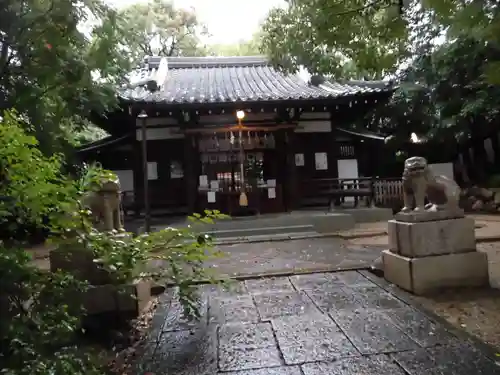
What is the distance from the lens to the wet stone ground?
9.98ft

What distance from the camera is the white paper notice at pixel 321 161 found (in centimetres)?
1455

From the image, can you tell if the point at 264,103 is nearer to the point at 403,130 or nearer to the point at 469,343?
the point at 403,130

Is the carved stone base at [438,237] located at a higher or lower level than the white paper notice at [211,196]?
lower

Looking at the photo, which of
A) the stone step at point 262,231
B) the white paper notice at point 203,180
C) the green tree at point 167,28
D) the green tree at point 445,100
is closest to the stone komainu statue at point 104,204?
the stone step at point 262,231

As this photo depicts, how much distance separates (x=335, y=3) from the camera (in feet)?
10.2

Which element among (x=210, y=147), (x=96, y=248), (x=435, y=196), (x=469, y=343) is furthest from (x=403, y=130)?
(x=96, y=248)

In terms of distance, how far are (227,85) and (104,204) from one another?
11.5 m

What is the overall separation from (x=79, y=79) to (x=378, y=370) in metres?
8.09

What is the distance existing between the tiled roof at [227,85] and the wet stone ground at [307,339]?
8931 mm

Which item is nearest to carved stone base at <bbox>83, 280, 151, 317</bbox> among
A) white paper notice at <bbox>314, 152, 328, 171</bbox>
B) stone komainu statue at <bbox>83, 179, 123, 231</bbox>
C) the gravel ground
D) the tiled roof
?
stone komainu statue at <bbox>83, 179, 123, 231</bbox>

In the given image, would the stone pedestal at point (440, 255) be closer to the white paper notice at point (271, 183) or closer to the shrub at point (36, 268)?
the shrub at point (36, 268)

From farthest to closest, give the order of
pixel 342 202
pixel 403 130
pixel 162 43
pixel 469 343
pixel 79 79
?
pixel 162 43 < pixel 403 130 < pixel 342 202 < pixel 79 79 < pixel 469 343

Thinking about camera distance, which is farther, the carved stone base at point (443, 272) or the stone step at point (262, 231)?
the stone step at point (262, 231)

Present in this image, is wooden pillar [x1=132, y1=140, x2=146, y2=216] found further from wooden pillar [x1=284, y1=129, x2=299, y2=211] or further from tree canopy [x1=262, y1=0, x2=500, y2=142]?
tree canopy [x1=262, y1=0, x2=500, y2=142]
